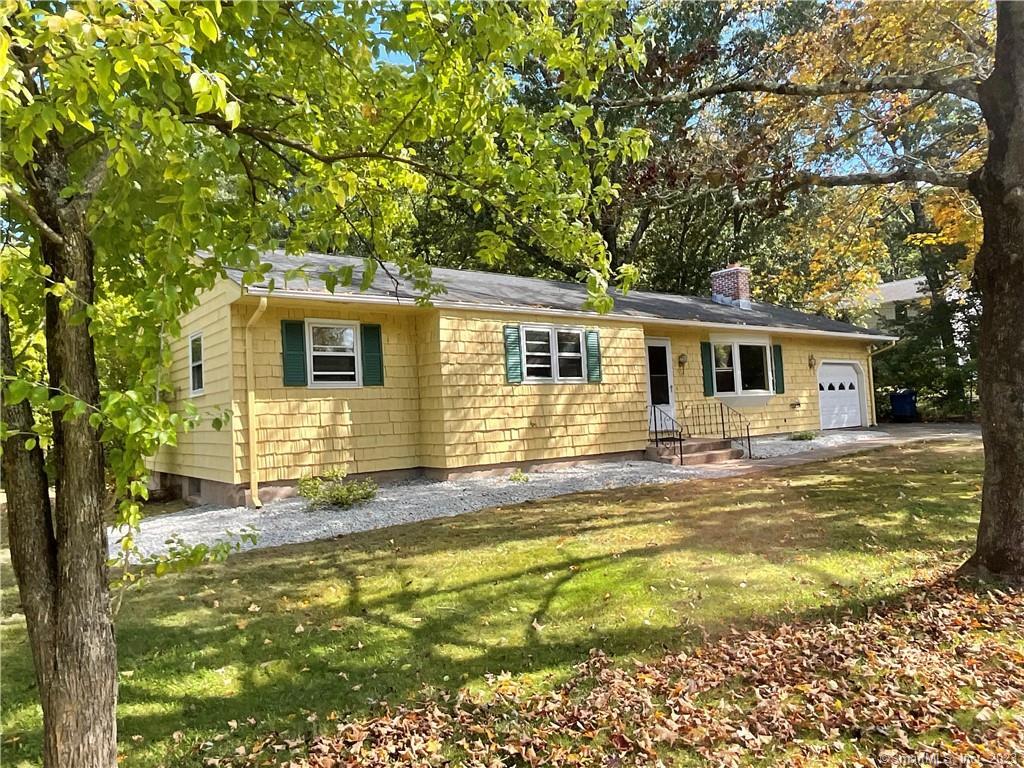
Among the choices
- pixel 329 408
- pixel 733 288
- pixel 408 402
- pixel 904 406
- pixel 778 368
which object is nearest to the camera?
pixel 329 408

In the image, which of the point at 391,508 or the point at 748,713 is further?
the point at 391,508

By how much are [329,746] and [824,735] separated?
2.38m

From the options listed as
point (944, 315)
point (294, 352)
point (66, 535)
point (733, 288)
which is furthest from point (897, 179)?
point (944, 315)

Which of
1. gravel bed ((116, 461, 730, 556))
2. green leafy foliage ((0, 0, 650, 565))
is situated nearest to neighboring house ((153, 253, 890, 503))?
gravel bed ((116, 461, 730, 556))

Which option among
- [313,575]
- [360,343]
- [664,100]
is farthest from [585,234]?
[360,343]

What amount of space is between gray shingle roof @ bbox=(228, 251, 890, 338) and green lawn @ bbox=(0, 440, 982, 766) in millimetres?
3599

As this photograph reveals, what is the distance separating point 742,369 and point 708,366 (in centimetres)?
123

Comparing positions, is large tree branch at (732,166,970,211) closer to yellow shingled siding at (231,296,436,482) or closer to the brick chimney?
yellow shingled siding at (231,296,436,482)

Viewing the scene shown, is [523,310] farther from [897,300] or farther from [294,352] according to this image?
[897,300]

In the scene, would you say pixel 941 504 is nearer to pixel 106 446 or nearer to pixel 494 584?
pixel 494 584

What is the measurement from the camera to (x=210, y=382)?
10.4 metres

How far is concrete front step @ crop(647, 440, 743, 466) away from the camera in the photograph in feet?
40.4

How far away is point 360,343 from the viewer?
34.3 ft

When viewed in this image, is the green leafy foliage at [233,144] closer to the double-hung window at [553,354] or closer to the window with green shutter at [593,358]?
the double-hung window at [553,354]
